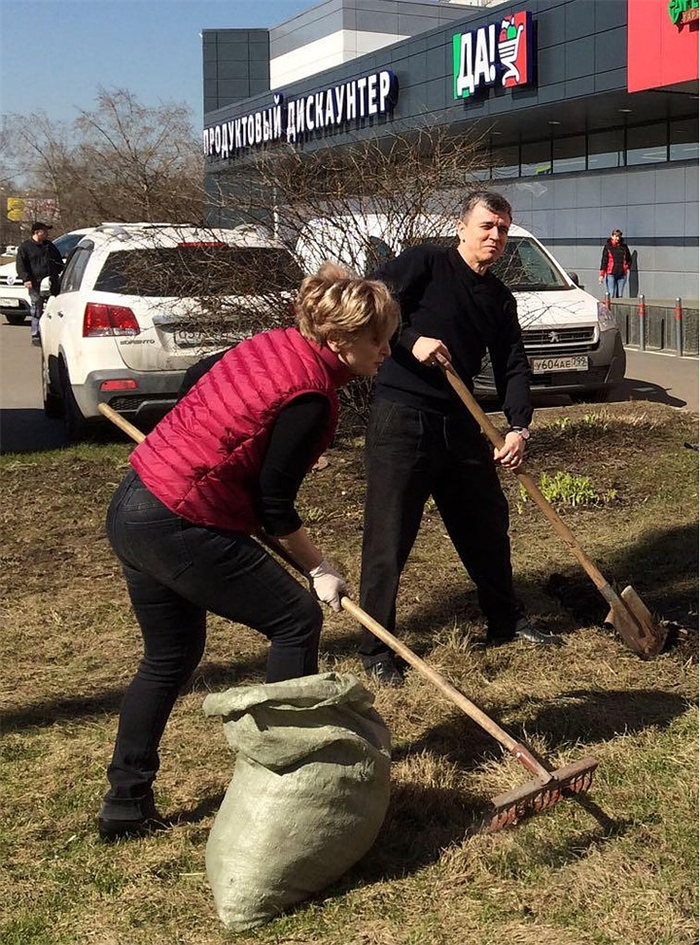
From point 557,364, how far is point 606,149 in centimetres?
1719

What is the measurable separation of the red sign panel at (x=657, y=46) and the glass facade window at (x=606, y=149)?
15.3 ft

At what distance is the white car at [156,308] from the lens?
8.81 m

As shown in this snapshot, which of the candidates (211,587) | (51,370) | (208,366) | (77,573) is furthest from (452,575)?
(51,370)

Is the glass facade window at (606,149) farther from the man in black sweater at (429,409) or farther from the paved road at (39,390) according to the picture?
the man in black sweater at (429,409)

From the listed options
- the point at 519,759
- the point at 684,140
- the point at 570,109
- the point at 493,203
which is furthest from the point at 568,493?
→ the point at 570,109

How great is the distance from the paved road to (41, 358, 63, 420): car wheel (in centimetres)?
9

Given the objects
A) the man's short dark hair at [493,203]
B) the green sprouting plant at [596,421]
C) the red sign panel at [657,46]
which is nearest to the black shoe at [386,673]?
the man's short dark hair at [493,203]

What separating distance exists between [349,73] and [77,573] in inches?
1142

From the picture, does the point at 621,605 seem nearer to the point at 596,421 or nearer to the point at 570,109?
the point at 596,421

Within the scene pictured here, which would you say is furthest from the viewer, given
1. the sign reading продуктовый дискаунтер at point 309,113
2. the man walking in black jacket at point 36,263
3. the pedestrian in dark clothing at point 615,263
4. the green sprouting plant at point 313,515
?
the sign reading продуктовый дискаунтер at point 309,113

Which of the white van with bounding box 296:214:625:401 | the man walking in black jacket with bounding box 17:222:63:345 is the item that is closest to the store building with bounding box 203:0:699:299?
the man walking in black jacket with bounding box 17:222:63:345

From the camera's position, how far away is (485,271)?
473 cm

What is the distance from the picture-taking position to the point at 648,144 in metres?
25.2

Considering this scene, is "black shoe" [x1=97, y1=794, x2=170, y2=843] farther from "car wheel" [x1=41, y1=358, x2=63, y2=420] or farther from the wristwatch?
"car wheel" [x1=41, y1=358, x2=63, y2=420]
